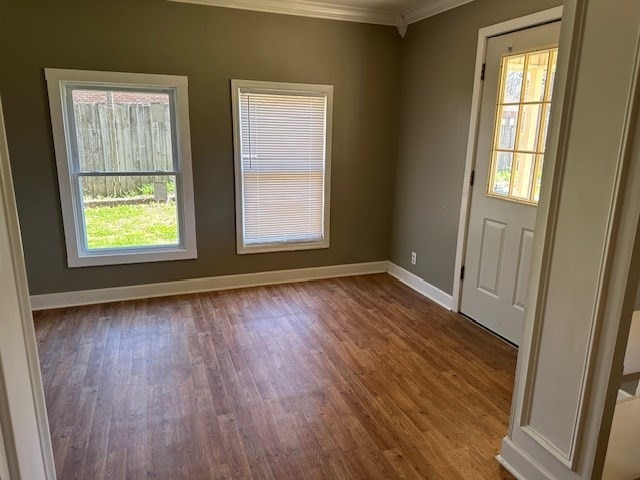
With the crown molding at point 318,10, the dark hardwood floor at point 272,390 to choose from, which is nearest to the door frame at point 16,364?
the dark hardwood floor at point 272,390

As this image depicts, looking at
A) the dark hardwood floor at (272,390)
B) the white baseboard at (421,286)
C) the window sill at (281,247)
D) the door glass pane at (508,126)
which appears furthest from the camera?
the window sill at (281,247)

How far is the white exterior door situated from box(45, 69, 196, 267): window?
2.45 meters

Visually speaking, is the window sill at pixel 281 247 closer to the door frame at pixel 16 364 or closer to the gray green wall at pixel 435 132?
the gray green wall at pixel 435 132

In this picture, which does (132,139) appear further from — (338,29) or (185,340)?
(338,29)

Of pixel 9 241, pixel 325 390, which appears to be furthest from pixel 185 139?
pixel 9 241

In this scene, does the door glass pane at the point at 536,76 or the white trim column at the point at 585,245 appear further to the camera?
the door glass pane at the point at 536,76

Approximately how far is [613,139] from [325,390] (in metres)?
1.90

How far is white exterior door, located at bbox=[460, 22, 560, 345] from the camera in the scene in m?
2.78

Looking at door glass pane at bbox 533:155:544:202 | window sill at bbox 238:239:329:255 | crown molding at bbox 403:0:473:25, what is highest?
crown molding at bbox 403:0:473:25

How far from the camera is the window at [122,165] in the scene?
345 centimetres

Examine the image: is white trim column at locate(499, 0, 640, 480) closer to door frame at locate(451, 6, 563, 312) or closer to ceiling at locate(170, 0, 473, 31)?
door frame at locate(451, 6, 563, 312)

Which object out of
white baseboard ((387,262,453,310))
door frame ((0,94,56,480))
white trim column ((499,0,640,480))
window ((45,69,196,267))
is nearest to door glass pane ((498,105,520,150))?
white baseboard ((387,262,453,310))

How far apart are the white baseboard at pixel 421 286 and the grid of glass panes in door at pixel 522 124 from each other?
3.50 ft

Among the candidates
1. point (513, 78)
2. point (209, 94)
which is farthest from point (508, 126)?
point (209, 94)
